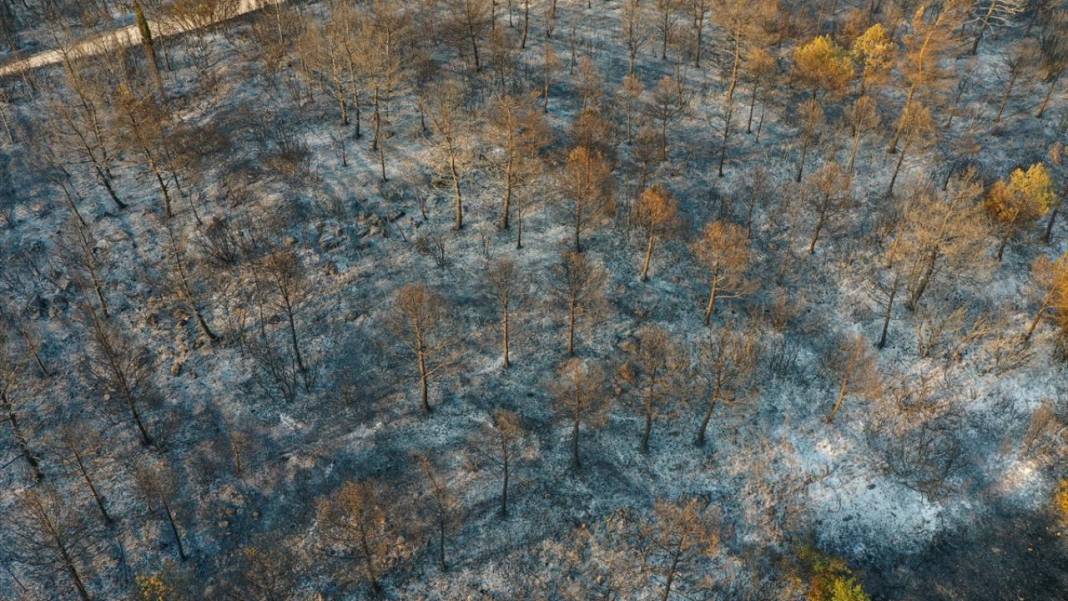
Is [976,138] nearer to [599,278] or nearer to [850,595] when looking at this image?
[599,278]

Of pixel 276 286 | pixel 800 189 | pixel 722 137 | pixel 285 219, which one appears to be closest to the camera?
pixel 276 286

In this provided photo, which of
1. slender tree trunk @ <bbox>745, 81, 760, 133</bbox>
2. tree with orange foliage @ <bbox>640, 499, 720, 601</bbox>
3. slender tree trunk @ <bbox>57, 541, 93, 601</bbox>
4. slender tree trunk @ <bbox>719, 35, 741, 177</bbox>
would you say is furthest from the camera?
slender tree trunk @ <bbox>745, 81, 760, 133</bbox>

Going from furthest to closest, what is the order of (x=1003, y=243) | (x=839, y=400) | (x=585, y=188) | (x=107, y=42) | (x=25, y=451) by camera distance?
(x=107, y=42) < (x=1003, y=243) < (x=585, y=188) < (x=839, y=400) < (x=25, y=451)

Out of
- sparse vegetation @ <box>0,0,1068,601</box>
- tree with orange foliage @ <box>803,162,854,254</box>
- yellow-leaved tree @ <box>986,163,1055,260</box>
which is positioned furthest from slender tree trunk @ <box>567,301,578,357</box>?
yellow-leaved tree @ <box>986,163,1055,260</box>

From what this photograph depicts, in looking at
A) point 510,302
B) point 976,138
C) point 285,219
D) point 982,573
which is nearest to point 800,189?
point 976,138

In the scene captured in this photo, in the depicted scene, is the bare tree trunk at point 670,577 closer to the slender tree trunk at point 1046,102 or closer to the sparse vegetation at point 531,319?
the sparse vegetation at point 531,319

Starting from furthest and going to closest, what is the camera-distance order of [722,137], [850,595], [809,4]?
1. [809,4]
2. [722,137]
3. [850,595]

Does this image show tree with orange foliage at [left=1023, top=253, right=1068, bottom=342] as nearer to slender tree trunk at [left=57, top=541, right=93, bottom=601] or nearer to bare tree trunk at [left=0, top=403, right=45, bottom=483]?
slender tree trunk at [left=57, top=541, right=93, bottom=601]

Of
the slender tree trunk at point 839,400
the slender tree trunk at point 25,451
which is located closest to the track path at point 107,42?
the slender tree trunk at point 25,451

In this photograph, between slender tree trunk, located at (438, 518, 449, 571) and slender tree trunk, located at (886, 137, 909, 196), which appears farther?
slender tree trunk, located at (886, 137, 909, 196)

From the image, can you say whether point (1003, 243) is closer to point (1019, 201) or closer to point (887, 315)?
point (1019, 201)

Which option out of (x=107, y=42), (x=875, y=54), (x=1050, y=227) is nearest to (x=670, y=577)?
(x=1050, y=227)
